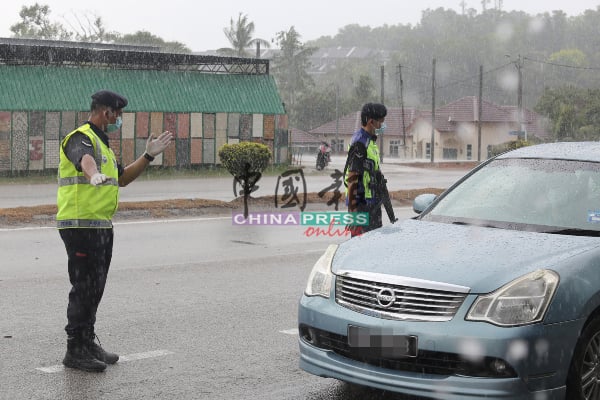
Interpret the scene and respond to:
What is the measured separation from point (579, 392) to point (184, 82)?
38342mm

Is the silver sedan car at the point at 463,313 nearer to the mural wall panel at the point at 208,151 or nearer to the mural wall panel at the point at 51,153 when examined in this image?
the mural wall panel at the point at 51,153

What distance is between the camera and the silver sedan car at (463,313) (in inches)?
189

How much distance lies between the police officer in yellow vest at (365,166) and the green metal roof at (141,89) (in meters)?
29.9

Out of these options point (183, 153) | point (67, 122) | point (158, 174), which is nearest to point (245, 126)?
point (183, 153)

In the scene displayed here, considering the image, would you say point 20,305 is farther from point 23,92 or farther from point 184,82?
point 184,82

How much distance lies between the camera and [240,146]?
22.9m

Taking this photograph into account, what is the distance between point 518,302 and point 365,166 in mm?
3942

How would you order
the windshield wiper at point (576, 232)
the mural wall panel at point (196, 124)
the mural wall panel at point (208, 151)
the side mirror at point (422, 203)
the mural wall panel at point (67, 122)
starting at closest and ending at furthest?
the windshield wiper at point (576, 232)
the side mirror at point (422, 203)
the mural wall panel at point (67, 122)
the mural wall panel at point (196, 124)
the mural wall panel at point (208, 151)

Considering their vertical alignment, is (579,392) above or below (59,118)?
below

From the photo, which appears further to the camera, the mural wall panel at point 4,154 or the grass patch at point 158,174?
the mural wall panel at point 4,154

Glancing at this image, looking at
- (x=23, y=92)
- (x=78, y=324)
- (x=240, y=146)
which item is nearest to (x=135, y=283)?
(x=78, y=324)

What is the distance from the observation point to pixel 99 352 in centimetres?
654

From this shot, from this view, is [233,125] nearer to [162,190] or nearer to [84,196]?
[162,190]

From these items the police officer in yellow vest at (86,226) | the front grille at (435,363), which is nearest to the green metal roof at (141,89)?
the police officer in yellow vest at (86,226)
